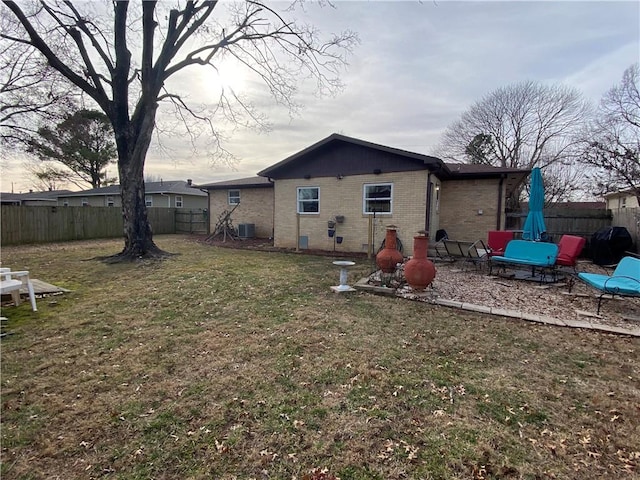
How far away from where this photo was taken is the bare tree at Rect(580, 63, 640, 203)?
16.6m

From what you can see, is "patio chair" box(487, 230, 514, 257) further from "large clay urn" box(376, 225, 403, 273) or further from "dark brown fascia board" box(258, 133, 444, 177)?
"large clay urn" box(376, 225, 403, 273)

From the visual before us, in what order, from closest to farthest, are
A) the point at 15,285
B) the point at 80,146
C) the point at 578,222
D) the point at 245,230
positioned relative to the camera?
the point at 15,285 < the point at 578,222 < the point at 245,230 < the point at 80,146

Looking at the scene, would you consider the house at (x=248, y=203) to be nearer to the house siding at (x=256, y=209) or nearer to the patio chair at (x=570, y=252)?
the house siding at (x=256, y=209)

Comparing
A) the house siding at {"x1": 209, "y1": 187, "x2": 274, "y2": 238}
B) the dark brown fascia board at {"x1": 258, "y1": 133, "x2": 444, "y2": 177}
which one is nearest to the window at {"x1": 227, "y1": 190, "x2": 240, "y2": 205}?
the house siding at {"x1": 209, "y1": 187, "x2": 274, "y2": 238}

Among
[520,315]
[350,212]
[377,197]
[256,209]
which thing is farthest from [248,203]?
[520,315]

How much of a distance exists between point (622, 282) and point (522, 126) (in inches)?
965

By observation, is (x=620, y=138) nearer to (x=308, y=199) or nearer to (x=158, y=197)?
(x=308, y=199)

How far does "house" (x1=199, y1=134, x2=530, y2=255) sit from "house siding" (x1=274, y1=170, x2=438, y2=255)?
33 mm

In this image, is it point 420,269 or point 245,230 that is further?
point 245,230

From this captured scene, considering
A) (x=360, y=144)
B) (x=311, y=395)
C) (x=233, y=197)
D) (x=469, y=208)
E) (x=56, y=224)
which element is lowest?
(x=311, y=395)

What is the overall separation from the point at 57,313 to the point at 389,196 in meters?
9.41

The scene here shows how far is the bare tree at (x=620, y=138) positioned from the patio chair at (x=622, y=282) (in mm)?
16489

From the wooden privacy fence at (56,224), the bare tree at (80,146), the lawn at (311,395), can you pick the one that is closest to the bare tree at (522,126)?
the lawn at (311,395)

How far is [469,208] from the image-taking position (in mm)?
13141
